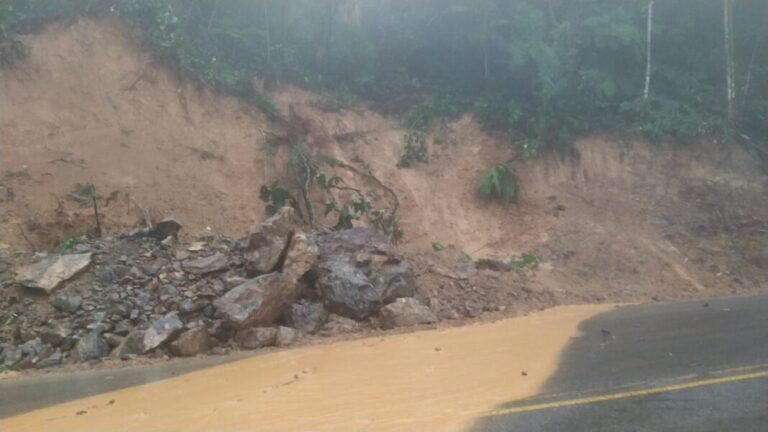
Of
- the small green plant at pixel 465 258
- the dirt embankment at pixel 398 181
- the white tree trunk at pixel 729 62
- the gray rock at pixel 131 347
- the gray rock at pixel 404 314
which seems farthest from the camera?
the white tree trunk at pixel 729 62

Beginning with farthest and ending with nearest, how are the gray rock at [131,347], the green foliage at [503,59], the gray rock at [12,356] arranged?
the green foliage at [503,59]
the gray rock at [131,347]
the gray rock at [12,356]

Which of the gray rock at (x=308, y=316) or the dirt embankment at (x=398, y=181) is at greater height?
the dirt embankment at (x=398, y=181)

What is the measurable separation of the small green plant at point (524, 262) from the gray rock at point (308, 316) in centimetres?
561

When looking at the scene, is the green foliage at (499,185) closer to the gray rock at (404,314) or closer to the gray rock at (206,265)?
the gray rock at (404,314)

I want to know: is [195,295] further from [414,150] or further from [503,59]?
[503,59]

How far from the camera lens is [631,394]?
509 cm

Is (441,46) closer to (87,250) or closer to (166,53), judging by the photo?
(166,53)

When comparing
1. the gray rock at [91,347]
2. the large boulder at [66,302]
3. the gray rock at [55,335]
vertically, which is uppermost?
the large boulder at [66,302]

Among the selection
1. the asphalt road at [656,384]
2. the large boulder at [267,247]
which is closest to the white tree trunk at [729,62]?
the asphalt road at [656,384]

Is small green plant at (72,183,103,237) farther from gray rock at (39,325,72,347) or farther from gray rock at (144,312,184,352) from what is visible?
gray rock at (144,312,184,352)

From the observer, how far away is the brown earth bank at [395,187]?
1242 centimetres

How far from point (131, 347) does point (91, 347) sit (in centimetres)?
63

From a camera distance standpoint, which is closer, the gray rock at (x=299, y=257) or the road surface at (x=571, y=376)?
the road surface at (x=571, y=376)

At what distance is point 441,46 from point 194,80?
843 cm
